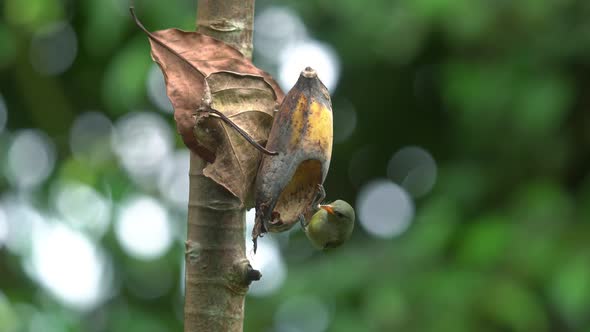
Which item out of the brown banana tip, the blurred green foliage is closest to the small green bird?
the brown banana tip

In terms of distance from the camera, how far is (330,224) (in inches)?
28.5

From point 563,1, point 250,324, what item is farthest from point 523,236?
point 250,324

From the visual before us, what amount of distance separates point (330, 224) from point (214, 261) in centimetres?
11

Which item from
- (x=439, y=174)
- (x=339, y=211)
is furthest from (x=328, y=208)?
(x=439, y=174)

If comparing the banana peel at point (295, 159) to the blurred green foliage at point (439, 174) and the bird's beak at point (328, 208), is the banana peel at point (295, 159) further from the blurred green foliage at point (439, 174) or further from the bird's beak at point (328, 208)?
the blurred green foliage at point (439, 174)

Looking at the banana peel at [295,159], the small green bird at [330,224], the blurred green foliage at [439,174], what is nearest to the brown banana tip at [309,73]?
the banana peel at [295,159]

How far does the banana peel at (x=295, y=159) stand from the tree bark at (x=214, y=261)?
3 centimetres

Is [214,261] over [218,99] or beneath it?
beneath

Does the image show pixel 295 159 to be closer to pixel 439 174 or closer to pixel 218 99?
pixel 218 99

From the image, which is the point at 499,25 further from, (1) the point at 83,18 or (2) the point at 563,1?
(1) the point at 83,18

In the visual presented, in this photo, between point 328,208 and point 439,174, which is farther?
point 439,174

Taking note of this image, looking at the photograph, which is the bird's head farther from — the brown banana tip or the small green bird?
the brown banana tip

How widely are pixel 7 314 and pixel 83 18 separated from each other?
3.86 feet

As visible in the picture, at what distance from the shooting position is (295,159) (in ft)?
2.22
